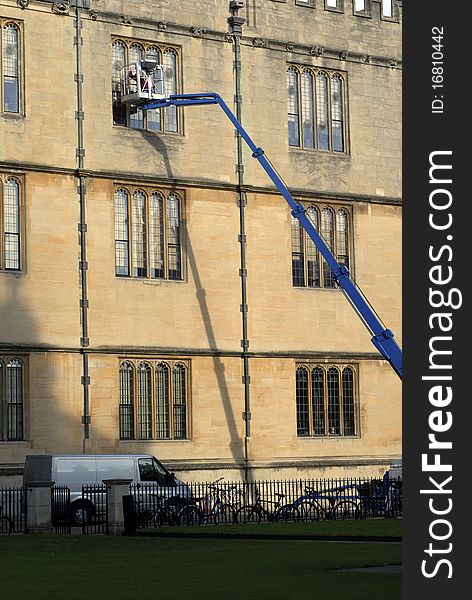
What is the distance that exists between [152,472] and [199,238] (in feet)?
25.6

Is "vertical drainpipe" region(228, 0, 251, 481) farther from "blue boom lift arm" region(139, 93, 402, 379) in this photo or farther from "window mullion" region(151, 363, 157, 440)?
"window mullion" region(151, 363, 157, 440)

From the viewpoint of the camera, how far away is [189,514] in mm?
37219

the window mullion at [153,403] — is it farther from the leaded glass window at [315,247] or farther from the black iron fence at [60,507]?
the black iron fence at [60,507]

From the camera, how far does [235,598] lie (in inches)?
720

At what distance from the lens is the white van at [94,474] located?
37531 millimetres

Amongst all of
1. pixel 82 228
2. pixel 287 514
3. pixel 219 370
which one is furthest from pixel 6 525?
pixel 219 370

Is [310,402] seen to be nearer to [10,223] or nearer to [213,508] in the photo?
[213,508]

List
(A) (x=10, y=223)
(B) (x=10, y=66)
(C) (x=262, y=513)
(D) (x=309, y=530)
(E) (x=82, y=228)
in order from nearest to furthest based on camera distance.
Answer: (D) (x=309, y=530), (A) (x=10, y=223), (B) (x=10, y=66), (C) (x=262, y=513), (E) (x=82, y=228)

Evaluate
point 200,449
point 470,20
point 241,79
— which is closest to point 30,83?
point 241,79

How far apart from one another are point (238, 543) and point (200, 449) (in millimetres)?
13270

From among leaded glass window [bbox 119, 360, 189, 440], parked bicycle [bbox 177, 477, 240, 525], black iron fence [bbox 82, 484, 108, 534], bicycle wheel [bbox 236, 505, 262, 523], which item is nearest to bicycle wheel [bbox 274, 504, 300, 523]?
bicycle wheel [bbox 236, 505, 262, 523]

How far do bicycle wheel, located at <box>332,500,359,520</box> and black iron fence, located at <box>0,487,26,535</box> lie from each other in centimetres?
777

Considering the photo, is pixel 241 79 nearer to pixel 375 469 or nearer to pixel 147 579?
pixel 375 469

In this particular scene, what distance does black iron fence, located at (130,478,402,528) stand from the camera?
37.2m
